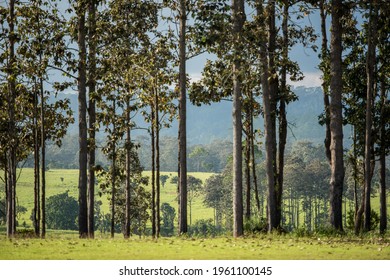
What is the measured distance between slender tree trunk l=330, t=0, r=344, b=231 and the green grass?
4642mm

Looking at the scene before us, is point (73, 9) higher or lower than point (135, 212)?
higher

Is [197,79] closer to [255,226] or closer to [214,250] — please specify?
[255,226]

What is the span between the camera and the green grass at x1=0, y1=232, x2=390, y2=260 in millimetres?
18734

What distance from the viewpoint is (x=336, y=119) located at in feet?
91.6

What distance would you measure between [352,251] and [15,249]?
10643 millimetres

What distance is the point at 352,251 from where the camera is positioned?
20031mm

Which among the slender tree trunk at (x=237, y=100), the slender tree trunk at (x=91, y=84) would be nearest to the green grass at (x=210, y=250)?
the slender tree trunk at (x=237, y=100)

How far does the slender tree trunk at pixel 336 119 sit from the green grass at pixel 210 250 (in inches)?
183

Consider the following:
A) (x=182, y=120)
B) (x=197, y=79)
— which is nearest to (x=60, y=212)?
(x=197, y=79)

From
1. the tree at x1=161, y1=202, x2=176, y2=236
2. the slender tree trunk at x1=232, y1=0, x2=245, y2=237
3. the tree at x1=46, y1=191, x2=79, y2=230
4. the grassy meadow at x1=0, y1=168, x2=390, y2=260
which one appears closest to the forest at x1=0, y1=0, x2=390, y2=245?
the slender tree trunk at x1=232, y1=0, x2=245, y2=237

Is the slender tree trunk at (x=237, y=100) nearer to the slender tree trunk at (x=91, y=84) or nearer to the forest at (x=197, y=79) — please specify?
the forest at (x=197, y=79)

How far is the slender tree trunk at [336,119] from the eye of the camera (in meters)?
27.9
